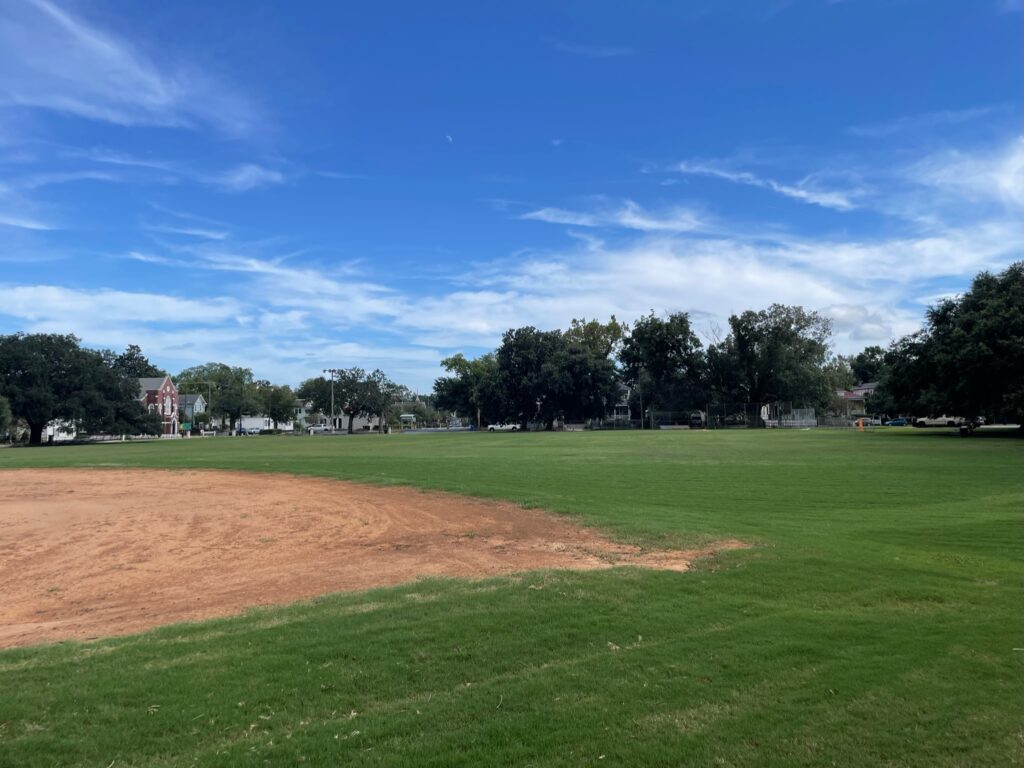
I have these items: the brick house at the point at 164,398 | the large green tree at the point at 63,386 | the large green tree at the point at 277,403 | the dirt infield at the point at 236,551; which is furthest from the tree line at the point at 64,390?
the dirt infield at the point at 236,551

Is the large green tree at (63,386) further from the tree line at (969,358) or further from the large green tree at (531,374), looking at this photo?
the tree line at (969,358)

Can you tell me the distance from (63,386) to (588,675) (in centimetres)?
9678

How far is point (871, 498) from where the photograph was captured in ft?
58.1

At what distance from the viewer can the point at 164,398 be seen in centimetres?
12200

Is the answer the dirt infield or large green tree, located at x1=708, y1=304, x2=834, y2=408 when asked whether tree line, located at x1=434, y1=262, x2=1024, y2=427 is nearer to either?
large green tree, located at x1=708, y1=304, x2=834, y2=408

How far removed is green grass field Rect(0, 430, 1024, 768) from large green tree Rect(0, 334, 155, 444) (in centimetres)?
8882

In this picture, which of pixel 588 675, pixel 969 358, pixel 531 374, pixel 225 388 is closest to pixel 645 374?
pixel 531 374

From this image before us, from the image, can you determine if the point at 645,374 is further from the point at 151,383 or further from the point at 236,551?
the point at 236,551

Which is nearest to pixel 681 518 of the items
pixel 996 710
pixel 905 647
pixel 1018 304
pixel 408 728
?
pixel 905 647

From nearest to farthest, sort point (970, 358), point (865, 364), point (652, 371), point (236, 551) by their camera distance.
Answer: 1. point (236, 551)
2. point (970, 358)
3. point (652, 371)
4. point (865, 364)

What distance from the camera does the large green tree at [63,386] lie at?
8000cm

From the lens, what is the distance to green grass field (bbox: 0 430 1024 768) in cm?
438

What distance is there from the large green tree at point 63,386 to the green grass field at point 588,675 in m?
88.8

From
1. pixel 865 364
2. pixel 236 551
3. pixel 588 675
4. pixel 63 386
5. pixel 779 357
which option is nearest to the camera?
pixel 588 675
